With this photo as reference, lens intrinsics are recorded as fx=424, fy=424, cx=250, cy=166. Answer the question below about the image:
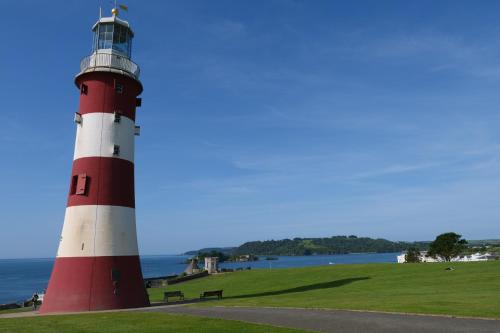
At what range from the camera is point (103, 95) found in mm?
23469

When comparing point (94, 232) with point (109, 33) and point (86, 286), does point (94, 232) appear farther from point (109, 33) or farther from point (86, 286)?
point (109, 33)

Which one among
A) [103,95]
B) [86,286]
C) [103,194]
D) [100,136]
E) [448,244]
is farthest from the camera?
[448,244]

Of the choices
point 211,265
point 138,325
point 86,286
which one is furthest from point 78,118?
point 211,265

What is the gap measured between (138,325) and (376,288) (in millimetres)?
16385

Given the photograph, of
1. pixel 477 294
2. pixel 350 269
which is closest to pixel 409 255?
pixel 350 269

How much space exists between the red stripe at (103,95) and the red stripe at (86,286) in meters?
8.11

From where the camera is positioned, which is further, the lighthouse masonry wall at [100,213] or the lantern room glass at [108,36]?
the lantern room glass at [108,36]

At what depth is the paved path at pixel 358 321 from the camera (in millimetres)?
11969

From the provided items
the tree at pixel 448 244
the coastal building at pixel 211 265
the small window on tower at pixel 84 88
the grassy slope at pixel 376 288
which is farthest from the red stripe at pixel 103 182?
the tree at pixel 448 244

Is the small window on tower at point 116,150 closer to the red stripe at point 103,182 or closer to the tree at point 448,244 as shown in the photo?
the red stripe at point 103,182

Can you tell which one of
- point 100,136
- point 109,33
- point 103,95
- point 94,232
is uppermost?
point 109,33

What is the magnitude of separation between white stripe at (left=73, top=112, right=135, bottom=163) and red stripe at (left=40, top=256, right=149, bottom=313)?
560 centimetres

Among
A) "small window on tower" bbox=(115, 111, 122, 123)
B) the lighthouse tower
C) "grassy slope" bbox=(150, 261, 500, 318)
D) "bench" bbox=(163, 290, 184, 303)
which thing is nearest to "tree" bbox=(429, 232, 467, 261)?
"grassy slope" bbox=(150, 261, 500, 318)

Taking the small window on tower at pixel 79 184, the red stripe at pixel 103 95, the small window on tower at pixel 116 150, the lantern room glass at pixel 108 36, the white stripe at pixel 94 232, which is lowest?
the white stripe at pixel 94 232
